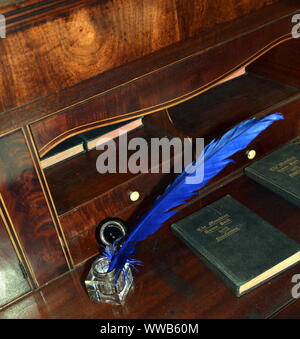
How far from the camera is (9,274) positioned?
1.15 m

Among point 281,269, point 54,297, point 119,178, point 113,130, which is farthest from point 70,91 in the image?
point 281,269

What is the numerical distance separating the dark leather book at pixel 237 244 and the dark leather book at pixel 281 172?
0.49ft

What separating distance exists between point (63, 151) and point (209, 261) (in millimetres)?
581

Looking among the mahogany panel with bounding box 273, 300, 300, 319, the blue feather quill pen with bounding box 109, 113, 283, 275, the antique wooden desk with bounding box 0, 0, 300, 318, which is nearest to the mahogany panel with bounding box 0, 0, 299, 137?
the antique wooden desk with bounding box 0, 0, 300, 318

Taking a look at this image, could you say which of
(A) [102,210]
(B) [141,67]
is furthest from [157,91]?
(A) [102,210]

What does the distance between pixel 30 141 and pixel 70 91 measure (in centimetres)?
15

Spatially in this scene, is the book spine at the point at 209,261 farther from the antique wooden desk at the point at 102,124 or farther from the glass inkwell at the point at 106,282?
the glass inkwell at the point at 106,282

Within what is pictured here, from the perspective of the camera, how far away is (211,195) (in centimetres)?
146

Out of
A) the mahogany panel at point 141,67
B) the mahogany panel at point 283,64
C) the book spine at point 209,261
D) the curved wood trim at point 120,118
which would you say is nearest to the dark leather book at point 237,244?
the book spine at point 209,261

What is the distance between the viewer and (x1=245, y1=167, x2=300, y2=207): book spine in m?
1.36

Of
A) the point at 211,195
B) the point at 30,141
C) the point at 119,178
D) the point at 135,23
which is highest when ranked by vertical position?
the point at 135,23

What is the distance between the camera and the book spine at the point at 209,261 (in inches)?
43.6

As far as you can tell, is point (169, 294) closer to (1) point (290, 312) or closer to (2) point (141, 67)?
(1) point (290, 312)

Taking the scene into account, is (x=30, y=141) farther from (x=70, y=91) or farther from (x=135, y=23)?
(x=135, y=23)
